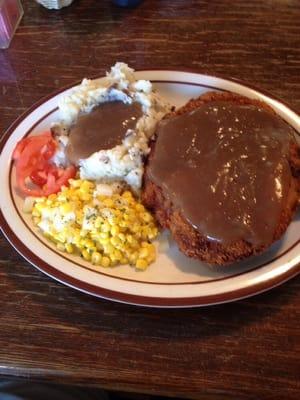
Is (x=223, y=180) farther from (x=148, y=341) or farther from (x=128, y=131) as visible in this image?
(x=148, y=341)

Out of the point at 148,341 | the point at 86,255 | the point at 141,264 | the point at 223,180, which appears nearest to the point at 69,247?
the point at 86,255

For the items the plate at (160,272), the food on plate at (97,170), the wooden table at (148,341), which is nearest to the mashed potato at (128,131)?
the food on plate at (97,170)

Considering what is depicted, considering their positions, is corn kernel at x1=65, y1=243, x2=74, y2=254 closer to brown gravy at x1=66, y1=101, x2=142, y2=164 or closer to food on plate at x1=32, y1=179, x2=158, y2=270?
food on plate at x1=32, y1=179, x2=158, y2=270

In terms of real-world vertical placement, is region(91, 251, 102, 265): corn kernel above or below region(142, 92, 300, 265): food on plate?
below

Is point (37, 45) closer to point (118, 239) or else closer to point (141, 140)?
point (141, 140)

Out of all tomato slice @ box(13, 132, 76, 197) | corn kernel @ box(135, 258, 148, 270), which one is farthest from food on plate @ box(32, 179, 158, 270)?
tomato slice @ box(13, 132, 76, 197)

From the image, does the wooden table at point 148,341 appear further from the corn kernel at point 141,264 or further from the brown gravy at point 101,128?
the brown gravy at point 101,128

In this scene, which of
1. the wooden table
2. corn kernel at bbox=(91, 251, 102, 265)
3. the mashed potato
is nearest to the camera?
the wooden table
